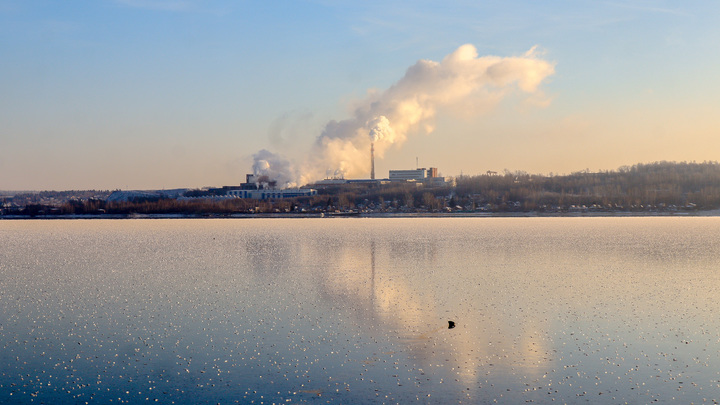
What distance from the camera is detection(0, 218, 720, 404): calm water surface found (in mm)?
14820

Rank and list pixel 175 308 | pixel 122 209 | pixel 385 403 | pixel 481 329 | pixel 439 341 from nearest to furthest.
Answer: pixel 385 403 → pixel 439 341 → pixel 481 329 → pixel 175 308 → pixel 122 209

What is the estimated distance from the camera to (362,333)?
20.3 meters

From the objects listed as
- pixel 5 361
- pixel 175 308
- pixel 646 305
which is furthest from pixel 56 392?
pixel 646 305

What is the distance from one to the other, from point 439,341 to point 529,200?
168 metres

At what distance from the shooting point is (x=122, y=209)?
17975 centimetres

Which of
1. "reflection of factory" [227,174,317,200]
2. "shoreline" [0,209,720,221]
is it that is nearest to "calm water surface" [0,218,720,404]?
"shoreline" [0,209,720,221]

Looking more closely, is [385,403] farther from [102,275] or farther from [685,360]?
[102,275]

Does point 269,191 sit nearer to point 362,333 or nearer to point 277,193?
point 277,193

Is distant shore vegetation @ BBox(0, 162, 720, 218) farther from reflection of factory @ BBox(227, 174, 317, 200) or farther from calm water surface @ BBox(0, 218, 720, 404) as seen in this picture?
calm water surface @ BBox(0, 218, 720, 404)

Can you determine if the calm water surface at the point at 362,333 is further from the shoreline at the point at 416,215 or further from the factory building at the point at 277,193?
the factory building at the point at 277,193

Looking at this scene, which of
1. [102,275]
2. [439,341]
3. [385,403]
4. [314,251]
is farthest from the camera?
[314,251]

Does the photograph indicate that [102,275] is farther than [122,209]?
No

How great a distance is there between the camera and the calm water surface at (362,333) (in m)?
14.8

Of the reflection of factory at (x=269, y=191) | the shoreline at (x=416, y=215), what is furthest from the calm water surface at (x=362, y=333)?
the reflection of factory at (x=269, y=191)
